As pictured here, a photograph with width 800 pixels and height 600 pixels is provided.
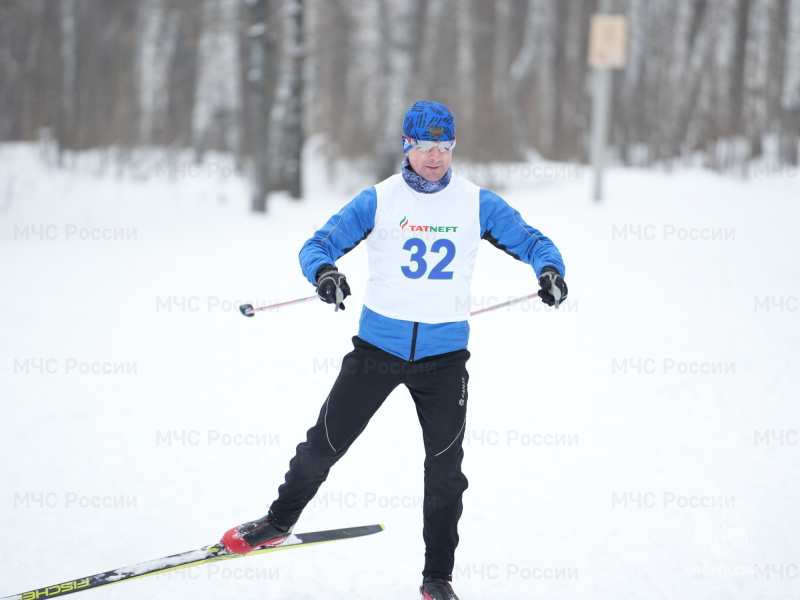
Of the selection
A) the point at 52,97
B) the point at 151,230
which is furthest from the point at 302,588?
the point at 52,97

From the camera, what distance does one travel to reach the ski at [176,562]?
295cm

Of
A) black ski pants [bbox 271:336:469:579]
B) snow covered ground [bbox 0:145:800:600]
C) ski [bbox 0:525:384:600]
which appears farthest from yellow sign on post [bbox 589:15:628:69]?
ski [bbox 0:525:384:600]

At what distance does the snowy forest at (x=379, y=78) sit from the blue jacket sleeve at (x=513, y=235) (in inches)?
353

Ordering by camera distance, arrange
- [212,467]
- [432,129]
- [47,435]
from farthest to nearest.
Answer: [47,435]
[212,467]
[432,129]

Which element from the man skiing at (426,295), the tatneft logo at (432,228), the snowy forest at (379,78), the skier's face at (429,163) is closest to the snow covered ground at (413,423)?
the man skiing at (426,295)

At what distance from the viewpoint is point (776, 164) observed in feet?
47.0

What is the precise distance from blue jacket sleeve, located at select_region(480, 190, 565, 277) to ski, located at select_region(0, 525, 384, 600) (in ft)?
4.62

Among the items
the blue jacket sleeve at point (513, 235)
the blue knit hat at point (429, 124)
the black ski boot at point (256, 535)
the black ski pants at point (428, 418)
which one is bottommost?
the black ski boot at point (256, 535)

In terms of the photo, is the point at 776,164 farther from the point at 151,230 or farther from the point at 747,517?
the point at 747,517

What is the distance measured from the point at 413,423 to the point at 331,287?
96.6 inches

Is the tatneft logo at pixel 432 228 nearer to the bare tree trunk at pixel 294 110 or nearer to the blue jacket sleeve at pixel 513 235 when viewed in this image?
the blue jacket sleeve at pixel 513 235

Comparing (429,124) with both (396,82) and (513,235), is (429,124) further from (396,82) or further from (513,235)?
(396,82)

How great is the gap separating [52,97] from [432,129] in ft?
42.8

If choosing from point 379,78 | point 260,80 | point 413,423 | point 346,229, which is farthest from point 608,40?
point 379,78
